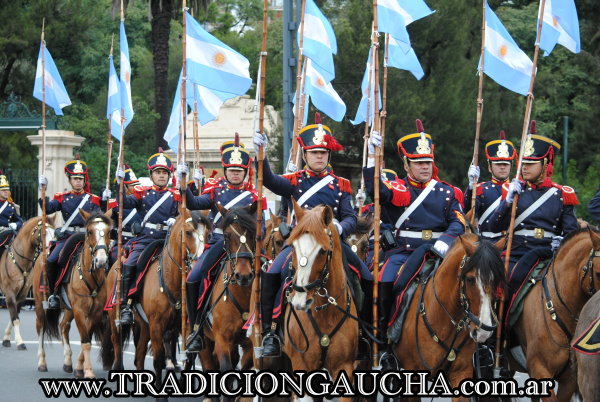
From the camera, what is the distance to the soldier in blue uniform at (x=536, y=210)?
10102mm

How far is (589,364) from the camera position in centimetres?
735

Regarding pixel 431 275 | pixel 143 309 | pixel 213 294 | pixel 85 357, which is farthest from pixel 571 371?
pixel 85 357

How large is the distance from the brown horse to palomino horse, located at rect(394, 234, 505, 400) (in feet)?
2.72

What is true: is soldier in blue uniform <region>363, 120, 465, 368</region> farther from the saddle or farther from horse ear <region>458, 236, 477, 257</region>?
horse ear <region>458, 236, 477, 257</region>

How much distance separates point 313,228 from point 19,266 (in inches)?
434

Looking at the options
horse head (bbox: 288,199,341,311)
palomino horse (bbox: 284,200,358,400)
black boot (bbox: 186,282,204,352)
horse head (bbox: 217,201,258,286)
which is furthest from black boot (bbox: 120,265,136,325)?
horse head (bbox: 288,199,341,311)

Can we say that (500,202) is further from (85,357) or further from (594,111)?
(594,111)

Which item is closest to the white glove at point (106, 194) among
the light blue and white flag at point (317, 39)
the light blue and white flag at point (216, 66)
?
the light blue and white flag at point (317, 39)

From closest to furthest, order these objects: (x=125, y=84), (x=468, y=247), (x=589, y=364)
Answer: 1. (x=589, y=364)
2. (x=468, y=247)
3. (x=125, y=84)

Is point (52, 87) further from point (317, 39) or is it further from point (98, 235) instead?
point (317, 39)

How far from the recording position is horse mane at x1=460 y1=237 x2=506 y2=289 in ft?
27.5

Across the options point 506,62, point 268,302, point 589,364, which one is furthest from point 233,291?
point 589,364

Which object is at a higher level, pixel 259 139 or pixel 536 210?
pixel 259 139

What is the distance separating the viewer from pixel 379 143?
934cm
